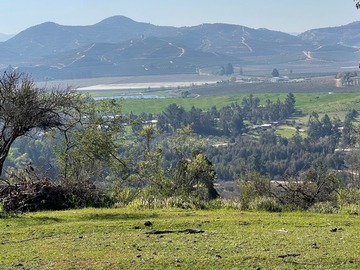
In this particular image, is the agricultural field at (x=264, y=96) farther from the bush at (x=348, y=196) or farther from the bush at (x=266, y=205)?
the bush at (x=266, y=205)

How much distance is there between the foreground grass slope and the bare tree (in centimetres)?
250

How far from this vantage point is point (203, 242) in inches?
430

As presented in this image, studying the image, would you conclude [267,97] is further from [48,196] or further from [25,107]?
[25,107]

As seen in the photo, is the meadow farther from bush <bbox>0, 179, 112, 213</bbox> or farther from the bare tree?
the bare tree

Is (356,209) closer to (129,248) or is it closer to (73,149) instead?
(129,248)

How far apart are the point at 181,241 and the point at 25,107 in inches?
255

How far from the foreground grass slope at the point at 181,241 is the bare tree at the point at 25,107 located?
98.2 inches

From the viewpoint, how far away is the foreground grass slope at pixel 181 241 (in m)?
9.54

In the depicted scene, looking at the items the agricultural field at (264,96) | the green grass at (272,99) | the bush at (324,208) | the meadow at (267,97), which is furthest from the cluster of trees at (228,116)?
the bush at (324,208)

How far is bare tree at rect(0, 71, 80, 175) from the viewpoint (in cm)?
1541

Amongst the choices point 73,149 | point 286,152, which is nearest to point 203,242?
point 73,149

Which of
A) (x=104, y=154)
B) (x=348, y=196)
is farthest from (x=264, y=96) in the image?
(x=104, y=154)

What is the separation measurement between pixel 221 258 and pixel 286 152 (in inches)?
3344

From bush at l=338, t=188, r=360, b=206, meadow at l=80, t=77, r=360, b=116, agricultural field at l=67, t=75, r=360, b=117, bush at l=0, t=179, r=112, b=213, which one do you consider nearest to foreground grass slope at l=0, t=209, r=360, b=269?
bush at l=0, t=179, r=112, b=213
